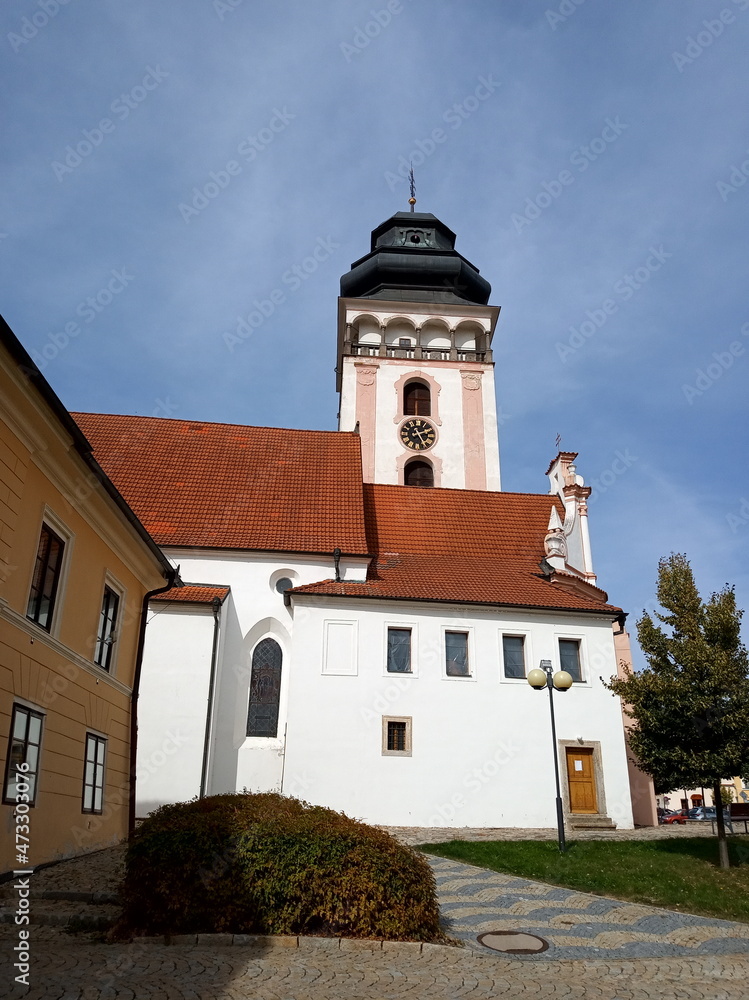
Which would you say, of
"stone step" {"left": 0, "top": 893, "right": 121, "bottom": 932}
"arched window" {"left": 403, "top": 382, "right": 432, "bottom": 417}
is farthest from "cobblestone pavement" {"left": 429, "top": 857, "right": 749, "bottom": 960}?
"arched window" {"left": 403, "top": 382, "right": 432, "bottom": 417}

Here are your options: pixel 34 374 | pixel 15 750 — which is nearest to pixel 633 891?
pixel 15 750

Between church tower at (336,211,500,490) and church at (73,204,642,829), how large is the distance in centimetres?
734

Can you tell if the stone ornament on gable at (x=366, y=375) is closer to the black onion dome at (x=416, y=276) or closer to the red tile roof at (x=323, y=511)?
the black onion dome at (x=416, y=276)

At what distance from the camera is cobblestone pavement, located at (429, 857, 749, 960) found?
24.9ft

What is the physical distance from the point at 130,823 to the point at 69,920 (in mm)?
6758

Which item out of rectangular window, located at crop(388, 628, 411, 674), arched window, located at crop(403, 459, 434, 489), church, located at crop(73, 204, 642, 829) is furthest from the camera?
arched window, located at crop(403, 459, 434, 489)

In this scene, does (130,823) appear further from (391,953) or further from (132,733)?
(391,953)

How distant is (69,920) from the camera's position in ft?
24.4

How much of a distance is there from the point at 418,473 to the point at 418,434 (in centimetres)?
183


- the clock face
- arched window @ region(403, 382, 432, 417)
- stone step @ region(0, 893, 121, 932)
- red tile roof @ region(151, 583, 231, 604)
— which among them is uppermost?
arched window @ region(403, 382, 432, 417)

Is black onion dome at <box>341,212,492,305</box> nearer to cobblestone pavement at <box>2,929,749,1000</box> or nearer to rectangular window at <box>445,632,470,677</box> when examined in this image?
rectangular window at <box>445,632,470,677</box>

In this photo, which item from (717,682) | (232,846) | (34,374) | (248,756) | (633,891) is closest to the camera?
(232,846)

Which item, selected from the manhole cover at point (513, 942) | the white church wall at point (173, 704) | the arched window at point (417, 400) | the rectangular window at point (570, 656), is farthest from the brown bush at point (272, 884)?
the arched window at point (417, 400)

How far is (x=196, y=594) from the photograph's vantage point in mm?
20281
